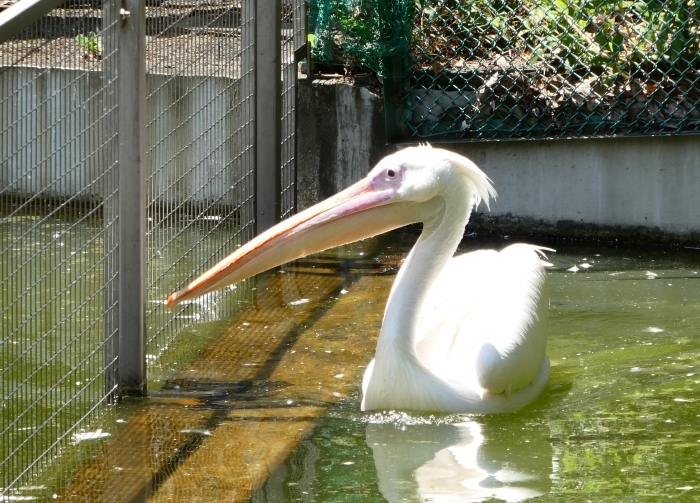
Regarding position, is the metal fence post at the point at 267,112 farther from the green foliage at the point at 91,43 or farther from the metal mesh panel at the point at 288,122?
the green foliage at the point at 91,43

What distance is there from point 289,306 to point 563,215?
2115mm

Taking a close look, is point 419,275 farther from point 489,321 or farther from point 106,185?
point 106,185

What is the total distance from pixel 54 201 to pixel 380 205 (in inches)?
41.8

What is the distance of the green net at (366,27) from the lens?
6246 mm

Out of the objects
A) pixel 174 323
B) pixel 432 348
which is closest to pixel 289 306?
pixel 174 323

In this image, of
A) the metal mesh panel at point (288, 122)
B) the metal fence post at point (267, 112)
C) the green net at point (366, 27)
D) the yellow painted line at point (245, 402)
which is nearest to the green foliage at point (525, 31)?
the green net at point (366, 27)

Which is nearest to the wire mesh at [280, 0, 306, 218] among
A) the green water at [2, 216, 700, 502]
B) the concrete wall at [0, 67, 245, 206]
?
the concrete wall at [0, 67, 245, 206]

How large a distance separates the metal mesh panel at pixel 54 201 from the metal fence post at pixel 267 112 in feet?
5.73

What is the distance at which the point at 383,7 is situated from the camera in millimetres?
6305

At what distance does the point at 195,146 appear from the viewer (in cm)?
451

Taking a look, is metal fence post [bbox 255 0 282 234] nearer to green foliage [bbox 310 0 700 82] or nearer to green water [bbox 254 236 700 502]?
green foliage [bbox 310 0 700 82]

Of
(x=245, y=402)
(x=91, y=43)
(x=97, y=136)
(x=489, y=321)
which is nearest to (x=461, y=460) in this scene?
(x=489, y=321)

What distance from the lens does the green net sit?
625cm

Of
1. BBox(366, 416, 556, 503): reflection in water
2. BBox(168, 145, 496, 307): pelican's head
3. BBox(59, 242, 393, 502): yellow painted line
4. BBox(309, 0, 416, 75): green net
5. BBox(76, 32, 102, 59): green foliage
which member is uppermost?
BBox(309, 0, 416, 75): green net
